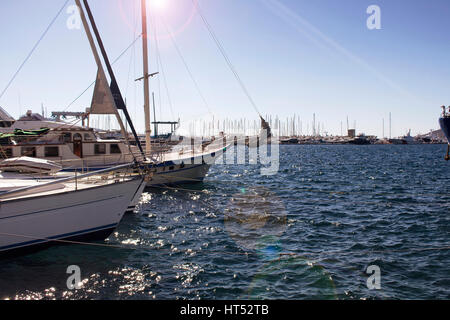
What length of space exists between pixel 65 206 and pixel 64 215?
0.34 metres

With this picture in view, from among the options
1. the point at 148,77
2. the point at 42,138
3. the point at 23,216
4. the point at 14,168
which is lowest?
the point at 23,216

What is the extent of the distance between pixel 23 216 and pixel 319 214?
13767mm

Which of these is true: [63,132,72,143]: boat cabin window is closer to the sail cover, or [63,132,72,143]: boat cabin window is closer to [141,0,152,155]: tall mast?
[141,0,152,155]: tall mast

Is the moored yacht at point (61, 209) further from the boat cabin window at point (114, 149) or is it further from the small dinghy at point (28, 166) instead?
the boat cabin window at point (114, 149)

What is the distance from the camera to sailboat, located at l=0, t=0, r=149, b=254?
35.1 ft

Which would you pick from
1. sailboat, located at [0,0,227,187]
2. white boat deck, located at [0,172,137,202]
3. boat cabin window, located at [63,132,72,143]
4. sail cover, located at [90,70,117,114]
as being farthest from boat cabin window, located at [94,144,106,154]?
white boat deck, located at [0,172,137,202]

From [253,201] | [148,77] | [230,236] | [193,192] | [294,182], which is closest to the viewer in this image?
[230,236]

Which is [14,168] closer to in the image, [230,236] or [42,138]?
[42,138]

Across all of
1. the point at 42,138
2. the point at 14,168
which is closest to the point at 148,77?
the point at 42,138

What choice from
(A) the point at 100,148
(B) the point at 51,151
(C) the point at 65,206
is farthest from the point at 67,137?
(C) the point at 65,206

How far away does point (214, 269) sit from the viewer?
10609 millimetres

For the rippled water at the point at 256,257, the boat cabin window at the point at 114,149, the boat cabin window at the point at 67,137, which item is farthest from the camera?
the boat cabin window at the point at 114,149

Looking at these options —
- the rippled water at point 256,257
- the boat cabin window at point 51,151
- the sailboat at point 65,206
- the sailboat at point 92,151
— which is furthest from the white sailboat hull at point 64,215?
the boat cabin window at point 51,151

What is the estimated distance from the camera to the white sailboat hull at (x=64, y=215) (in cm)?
1066
